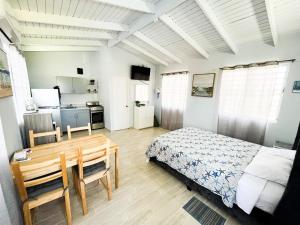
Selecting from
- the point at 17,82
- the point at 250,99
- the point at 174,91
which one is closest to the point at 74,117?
the point at 17,82

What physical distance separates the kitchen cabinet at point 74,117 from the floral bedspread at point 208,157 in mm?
3073

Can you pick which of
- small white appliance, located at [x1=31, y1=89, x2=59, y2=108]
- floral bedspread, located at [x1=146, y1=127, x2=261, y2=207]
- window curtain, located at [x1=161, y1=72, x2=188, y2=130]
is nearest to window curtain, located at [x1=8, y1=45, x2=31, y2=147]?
small white appliance, located at [x1=31, y1=89, x2=59, y2=108]

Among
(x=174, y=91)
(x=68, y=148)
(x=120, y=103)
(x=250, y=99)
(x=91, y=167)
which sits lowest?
(x=91, y=167)

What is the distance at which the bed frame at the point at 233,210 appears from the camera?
1409mm

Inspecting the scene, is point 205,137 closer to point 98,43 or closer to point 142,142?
point 142,142

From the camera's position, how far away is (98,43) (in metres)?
4.23

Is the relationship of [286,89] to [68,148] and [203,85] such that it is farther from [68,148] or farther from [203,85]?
[68,148]

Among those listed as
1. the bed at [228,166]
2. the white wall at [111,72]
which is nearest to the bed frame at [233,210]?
the bed at [228,166]

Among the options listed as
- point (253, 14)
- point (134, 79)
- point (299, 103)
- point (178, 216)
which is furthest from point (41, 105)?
point (299, 103)

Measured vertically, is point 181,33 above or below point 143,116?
above

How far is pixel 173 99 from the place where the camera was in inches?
190

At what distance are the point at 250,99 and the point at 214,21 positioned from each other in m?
1.88

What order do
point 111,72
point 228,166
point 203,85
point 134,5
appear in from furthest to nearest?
point 111,72 → point 203,85 → point 134,5 → point 228,166

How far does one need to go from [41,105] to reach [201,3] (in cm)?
451
